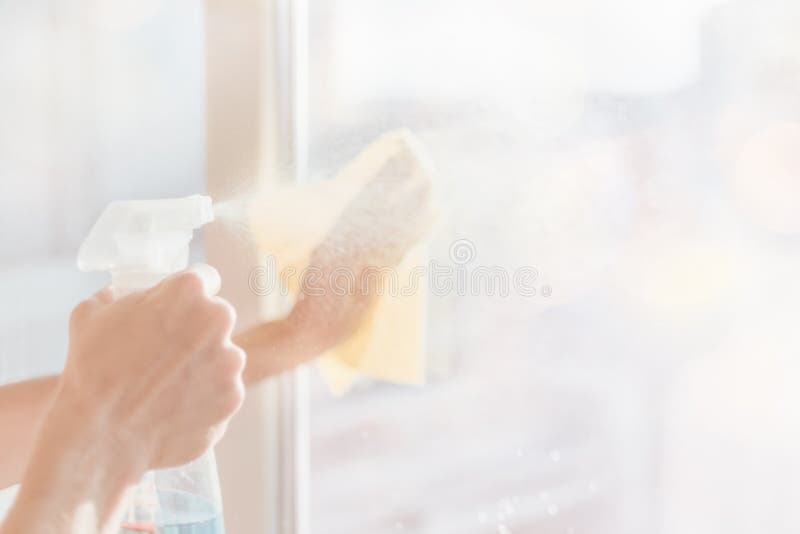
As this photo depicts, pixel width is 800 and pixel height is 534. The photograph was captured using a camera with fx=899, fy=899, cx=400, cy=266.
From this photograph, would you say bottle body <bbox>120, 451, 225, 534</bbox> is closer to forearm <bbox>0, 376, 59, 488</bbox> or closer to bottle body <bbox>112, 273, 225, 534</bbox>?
bottle body <bbox>112, 273, 225, 534</bbox>

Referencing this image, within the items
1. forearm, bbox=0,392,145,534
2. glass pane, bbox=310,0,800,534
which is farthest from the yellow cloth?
forearm, bbox=0,392,145,534

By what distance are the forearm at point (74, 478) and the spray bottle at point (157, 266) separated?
0.09 metres

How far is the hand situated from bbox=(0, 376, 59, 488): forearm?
205mm

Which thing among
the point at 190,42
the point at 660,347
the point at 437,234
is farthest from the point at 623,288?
the point at 190,42

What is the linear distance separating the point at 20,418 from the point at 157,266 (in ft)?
0.68

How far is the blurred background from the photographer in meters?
0.50

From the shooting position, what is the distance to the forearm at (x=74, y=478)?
15.9 inches

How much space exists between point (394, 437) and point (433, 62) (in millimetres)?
290

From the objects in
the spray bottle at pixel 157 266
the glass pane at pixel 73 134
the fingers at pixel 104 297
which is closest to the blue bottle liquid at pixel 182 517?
the spray bottle at pixel 157 266

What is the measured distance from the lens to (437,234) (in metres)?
0.65

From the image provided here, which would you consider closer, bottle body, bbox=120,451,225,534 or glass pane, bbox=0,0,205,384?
bottle body, bbox=120,451,225,534

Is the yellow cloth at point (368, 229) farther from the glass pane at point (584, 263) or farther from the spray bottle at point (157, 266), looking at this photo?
the spray bottle at point (157, 266)

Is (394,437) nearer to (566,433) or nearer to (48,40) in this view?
(566,433)

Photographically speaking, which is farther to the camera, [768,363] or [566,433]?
[566,433]
